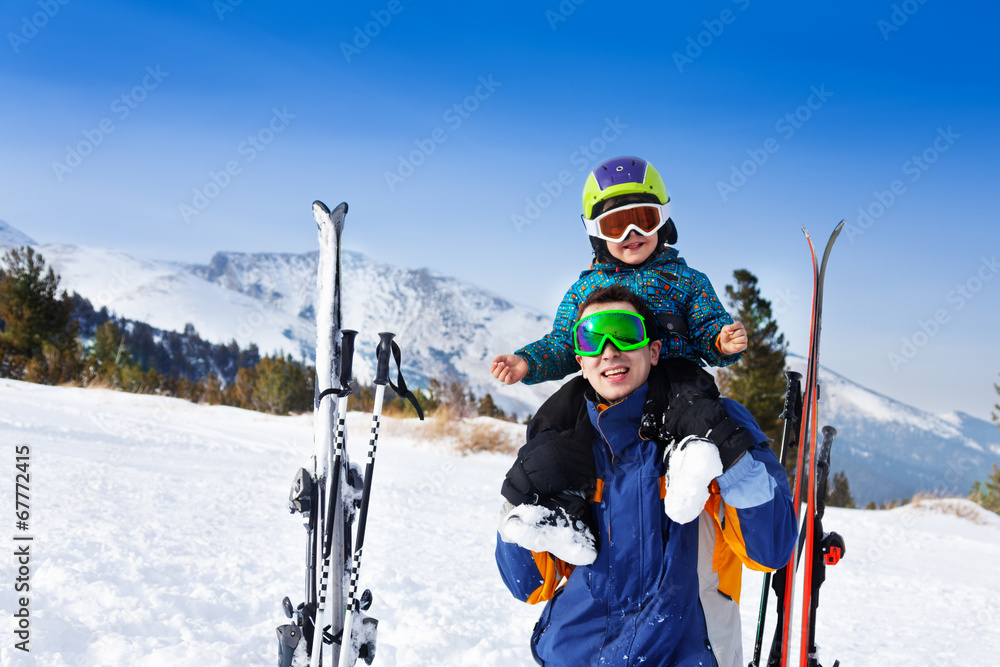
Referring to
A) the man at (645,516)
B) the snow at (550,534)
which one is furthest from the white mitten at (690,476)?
the snow at (550,534)

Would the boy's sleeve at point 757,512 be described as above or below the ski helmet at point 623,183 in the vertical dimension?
below

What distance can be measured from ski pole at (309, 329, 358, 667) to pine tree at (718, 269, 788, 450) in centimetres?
1542

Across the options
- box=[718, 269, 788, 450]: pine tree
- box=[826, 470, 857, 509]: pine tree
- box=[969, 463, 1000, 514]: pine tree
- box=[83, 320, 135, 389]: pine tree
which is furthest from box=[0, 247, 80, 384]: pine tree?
box=[969, 463, 1000, 514]: pine tree

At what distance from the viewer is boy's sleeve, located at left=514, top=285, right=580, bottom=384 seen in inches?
82.5

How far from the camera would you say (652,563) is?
160cm

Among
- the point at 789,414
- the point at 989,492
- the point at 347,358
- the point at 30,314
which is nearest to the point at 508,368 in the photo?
the point at 347,358

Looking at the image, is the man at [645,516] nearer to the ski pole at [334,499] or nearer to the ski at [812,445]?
the ski at [812,445]

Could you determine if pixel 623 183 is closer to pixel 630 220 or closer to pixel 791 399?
pixel 630 220

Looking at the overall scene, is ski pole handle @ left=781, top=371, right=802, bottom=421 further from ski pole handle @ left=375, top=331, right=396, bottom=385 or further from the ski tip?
the ski tip

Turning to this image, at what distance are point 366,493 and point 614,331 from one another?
1.44m

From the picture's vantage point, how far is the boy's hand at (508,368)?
6.57 ft

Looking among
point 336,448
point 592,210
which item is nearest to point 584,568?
point 592,210

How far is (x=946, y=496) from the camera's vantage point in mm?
9898

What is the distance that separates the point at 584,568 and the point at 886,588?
16.7ft
